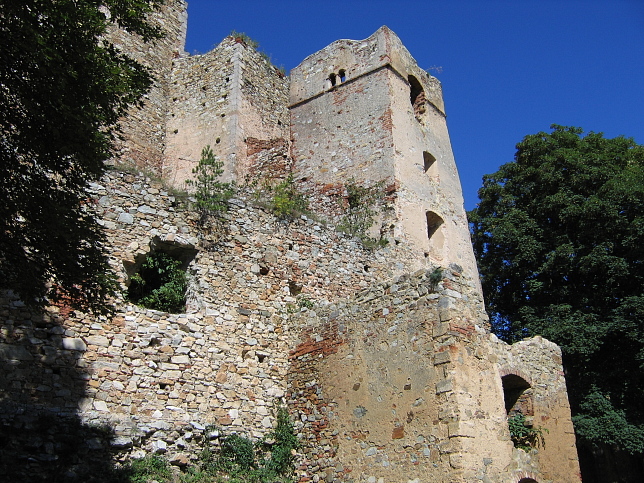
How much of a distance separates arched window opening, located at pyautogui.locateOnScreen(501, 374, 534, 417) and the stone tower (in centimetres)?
512

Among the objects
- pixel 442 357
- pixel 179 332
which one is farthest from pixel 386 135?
pixel 442 357

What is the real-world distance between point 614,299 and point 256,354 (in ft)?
36.2

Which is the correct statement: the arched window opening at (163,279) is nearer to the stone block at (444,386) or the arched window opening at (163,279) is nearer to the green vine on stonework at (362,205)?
the stone block at (444,386)

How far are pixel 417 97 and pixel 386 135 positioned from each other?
2912 millimetres

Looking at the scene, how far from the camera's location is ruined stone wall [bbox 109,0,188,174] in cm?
1725

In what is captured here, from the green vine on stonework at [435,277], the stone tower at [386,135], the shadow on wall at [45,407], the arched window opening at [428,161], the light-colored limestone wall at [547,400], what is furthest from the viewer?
the arched window opening at [428,161]

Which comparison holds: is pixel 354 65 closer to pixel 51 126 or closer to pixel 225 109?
Result: pixel 225 109

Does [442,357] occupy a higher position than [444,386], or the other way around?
[442,357]

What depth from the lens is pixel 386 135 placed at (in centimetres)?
1681

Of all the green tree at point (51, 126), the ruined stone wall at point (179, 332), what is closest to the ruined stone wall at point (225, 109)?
the ruined stone wall at point (179, 332)

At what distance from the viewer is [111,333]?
8.96 metres

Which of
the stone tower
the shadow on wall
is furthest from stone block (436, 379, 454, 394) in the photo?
the stone tower

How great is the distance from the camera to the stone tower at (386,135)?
16.5m

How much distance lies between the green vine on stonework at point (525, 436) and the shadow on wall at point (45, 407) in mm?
6292
